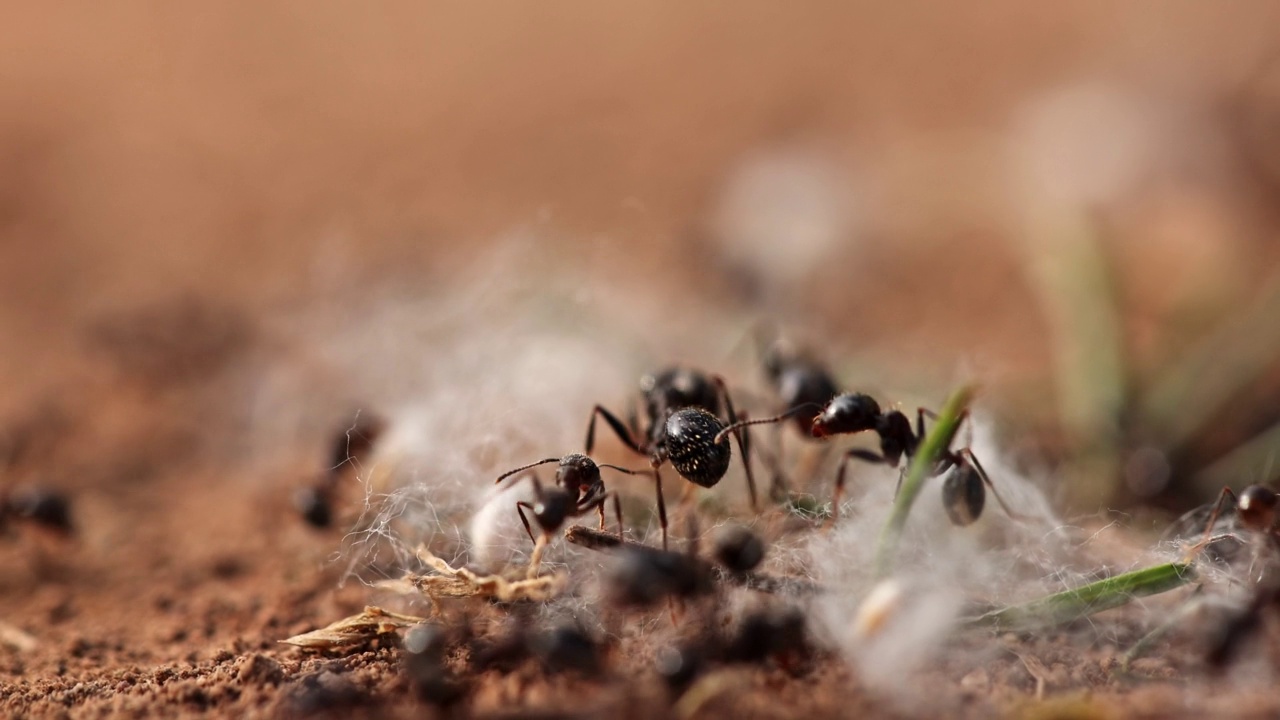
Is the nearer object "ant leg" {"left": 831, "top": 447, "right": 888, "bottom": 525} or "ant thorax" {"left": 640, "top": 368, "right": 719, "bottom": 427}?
"ant leg" {"left": 831, "top": 447, "right": 888, "bottom": 525}

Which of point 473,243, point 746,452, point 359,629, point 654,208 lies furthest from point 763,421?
point 654,208

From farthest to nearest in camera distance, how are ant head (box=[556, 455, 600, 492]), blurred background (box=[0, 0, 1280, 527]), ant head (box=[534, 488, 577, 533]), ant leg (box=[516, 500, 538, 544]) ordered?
blurred background (box=[0, 0, 1280, 527]) → ant head (box=[556, 455, 600, 492]) → ant leg (box=[516, 500, 538, 544]) → ant head (box=[534, 488, 577, 533])

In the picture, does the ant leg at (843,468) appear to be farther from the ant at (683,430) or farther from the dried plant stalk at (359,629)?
the dried plant stalk at (359,629)

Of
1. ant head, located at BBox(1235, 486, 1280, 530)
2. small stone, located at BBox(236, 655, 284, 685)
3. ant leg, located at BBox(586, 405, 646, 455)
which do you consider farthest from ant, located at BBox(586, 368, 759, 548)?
ant head, located at BBox(1235, 486, 1280, 530)

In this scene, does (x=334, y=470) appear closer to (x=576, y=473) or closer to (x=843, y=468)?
(x=576, y=473)

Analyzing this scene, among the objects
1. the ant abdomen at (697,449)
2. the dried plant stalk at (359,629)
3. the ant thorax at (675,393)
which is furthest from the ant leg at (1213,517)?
the dried plant stalk at (359,629)

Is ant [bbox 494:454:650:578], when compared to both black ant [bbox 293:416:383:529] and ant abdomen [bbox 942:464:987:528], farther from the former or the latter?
ant abdomen [bbox 942:464:987:528]

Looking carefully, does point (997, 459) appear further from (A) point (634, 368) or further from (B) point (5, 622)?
(B) point (5, 622)
